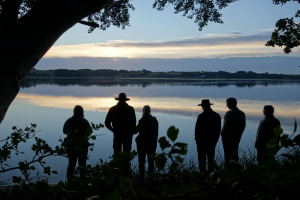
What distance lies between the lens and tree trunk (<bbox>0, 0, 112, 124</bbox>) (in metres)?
2.65

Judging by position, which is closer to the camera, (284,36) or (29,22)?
(29,22)

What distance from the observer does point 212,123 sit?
658cm

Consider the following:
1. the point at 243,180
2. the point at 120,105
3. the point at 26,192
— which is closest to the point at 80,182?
the point at 26,192

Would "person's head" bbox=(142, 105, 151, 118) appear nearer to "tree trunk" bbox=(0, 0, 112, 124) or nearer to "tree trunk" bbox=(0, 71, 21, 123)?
"tree trunk" bbox=(0, 0, 112, 124)

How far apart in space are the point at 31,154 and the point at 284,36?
970 centimetres

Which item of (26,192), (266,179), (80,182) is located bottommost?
(26,192)

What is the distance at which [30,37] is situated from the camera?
9.46ft

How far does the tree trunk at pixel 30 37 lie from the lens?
2646 millimetres

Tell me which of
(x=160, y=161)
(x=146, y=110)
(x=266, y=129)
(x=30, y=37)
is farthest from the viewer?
(x=146, y=110)

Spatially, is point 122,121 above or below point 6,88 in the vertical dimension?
below

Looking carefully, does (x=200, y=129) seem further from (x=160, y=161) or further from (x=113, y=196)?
(x=113, y=196)

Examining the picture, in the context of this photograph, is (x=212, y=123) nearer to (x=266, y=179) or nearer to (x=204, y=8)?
(x=204, y=8)

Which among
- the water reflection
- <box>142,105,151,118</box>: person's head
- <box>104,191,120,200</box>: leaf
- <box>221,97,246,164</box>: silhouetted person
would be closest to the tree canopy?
<box>104,191,120,200</box>: leaf

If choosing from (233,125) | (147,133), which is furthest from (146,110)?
(233,125)
